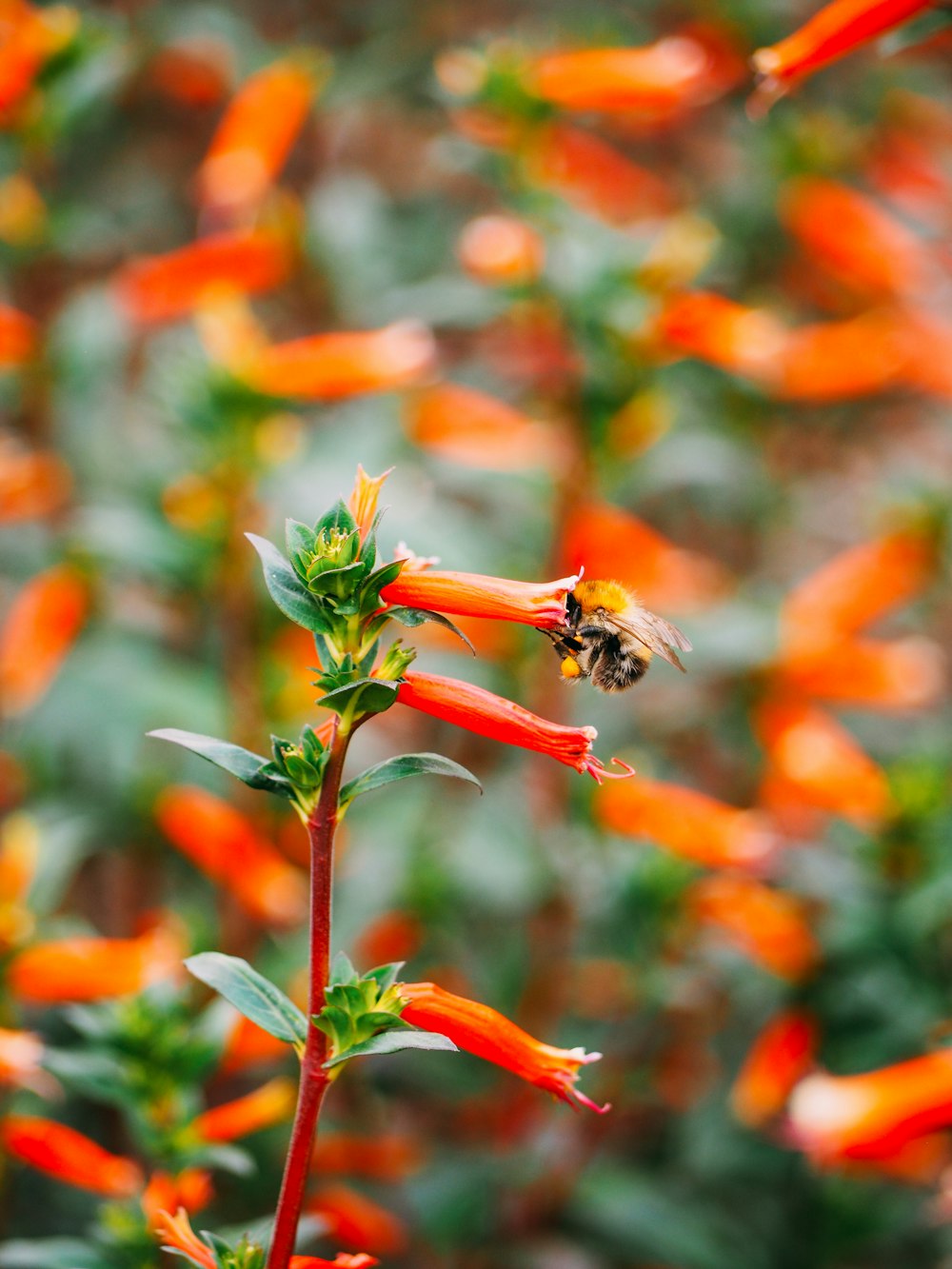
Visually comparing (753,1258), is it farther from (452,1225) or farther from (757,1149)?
(452,1225)

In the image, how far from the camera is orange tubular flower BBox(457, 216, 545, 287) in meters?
1.62

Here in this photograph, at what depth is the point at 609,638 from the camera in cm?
97

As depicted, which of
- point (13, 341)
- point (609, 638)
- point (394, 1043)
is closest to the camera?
point (394, 1043)

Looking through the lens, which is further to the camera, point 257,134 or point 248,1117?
point 257,134

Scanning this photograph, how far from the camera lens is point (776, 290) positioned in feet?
8.98

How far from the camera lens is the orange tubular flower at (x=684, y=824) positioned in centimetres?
152

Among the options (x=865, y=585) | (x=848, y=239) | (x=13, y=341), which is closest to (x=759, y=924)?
(x=865, y=585)

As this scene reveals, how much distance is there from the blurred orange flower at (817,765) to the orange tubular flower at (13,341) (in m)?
1.32

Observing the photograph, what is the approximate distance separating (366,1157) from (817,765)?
88 cm

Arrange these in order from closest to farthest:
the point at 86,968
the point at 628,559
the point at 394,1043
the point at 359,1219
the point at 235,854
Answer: the point at 394,1043, the point at 86,968, the point at 359,1219, the point at 235,854, the point at 628,559

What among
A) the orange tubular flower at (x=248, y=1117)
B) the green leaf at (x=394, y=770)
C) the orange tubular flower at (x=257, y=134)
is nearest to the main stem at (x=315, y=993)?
the green leaf at (x=394, y=770)

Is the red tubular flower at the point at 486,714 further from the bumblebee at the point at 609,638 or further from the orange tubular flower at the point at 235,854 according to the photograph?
the orange tubular flower at the point at 235,854

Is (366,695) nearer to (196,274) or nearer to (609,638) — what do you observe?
(609,638)

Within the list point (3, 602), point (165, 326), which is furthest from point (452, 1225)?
point (165, 326)
